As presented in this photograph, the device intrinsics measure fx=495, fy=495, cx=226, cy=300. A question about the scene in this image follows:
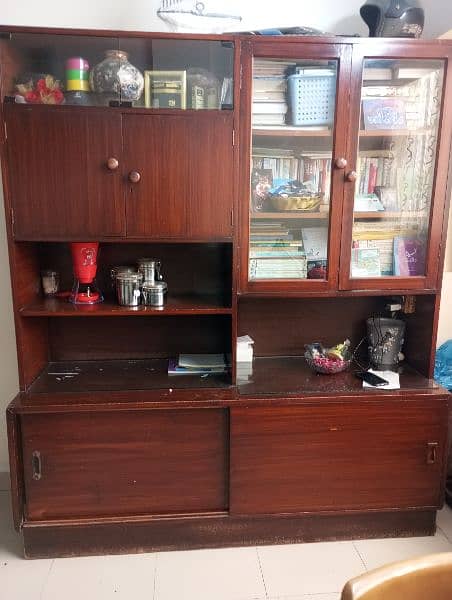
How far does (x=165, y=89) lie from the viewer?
1745 millimetres

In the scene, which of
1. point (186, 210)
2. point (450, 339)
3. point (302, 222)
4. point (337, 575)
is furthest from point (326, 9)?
point (337, 575)

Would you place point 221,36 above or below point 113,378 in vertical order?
above

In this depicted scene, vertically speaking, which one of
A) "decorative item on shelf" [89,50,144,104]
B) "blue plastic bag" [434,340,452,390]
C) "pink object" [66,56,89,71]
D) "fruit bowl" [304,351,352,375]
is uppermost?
"pink object" [66,56,89,71]

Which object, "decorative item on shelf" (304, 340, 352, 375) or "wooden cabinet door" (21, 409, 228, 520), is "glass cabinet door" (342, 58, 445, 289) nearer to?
"decorative item on shelf" (304, 340, 352, 375)

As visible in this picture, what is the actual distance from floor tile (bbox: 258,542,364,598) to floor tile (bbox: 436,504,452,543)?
1.37ft

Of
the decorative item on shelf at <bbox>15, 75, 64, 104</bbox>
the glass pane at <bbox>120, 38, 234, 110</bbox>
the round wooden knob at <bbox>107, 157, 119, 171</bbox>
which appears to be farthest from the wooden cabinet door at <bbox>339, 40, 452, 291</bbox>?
the decorative item on shelf at <bbox>15, 75, 64, 104</bbox>

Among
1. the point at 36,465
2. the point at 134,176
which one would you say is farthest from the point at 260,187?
the point at 36,465

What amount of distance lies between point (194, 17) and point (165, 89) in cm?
32

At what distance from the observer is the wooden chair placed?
0.81m

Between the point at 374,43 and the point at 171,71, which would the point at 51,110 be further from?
the point at 374,43

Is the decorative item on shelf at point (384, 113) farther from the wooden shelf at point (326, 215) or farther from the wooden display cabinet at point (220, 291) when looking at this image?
the wooden shelf at point (326, 215)

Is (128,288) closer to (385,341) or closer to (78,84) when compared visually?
(78,84)

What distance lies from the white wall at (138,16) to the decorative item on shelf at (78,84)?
1.21 ft

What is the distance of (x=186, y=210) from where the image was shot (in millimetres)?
1765
